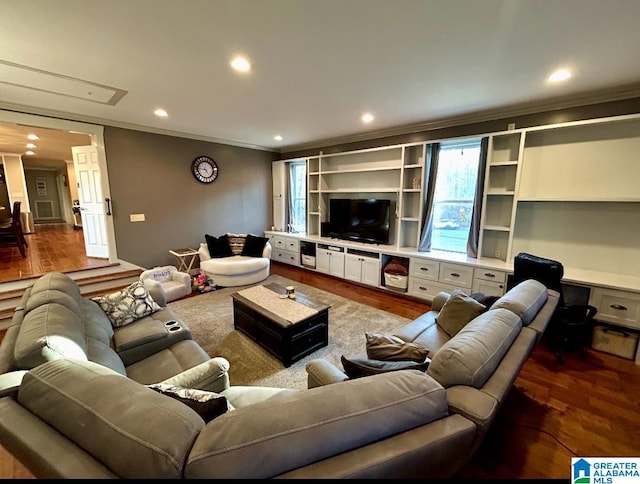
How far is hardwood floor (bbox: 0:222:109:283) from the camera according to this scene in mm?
3904

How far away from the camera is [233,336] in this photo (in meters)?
2.97

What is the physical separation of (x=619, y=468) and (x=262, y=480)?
5.71 feet

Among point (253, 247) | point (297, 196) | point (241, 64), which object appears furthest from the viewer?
point (297, 196)

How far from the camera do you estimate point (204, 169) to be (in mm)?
5363

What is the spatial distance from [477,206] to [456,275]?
100 cm

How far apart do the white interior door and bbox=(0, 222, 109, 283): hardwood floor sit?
253 millimetres

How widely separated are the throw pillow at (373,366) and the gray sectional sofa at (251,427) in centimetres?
14

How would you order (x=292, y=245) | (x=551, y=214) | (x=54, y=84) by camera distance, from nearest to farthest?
(x=54, y=84) < (x=551, y=214) < (x=292, y=245)

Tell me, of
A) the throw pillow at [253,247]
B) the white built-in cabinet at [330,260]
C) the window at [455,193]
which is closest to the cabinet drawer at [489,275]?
the window at [455,193]

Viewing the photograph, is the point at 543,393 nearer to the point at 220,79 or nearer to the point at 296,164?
the point at 220,79

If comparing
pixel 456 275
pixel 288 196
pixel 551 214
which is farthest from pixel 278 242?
pixel 551 214

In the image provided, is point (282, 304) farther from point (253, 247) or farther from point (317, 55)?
point (253, 247)

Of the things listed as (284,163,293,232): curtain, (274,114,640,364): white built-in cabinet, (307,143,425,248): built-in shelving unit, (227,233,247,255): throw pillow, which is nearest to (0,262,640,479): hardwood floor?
(274,114,640,364): white built-in cabinet

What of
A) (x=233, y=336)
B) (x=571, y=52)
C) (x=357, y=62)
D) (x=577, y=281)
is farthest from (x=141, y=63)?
(x=577, y=281)
